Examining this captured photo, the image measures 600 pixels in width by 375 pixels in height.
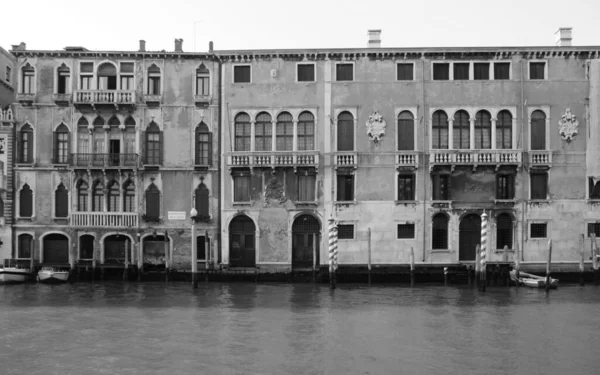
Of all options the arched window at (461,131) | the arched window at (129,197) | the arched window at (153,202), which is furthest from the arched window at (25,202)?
the arched window at (461,131)

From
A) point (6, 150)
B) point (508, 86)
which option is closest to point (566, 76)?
point (508, 86)

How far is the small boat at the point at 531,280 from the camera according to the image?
2564cm

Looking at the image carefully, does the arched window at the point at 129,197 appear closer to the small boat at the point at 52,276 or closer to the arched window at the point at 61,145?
the arched window at the point at 61,145

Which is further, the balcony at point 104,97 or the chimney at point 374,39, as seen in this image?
the chimney at point 374,39

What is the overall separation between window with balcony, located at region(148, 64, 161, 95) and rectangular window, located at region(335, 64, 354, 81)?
8.62m

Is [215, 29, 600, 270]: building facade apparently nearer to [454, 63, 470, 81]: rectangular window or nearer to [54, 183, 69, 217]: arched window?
[454, 63, 470, 81]: rectangular window

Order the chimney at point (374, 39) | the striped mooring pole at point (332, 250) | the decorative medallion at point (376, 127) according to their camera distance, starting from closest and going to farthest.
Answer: the striped mooring pole at point (332, 250) < the decorative medallion at point (376, 127) < the chimney at point (374, 39)

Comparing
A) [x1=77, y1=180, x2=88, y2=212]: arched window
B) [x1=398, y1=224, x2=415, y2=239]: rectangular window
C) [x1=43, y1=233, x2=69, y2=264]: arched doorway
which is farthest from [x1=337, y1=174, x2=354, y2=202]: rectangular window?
[x1=43, y1=233, x2=69, y2=264]: arched doorway

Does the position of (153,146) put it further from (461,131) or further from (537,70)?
(537,70)

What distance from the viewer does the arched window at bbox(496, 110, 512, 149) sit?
93.4ft

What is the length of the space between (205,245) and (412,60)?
13160 mm

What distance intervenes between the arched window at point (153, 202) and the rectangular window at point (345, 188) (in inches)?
343

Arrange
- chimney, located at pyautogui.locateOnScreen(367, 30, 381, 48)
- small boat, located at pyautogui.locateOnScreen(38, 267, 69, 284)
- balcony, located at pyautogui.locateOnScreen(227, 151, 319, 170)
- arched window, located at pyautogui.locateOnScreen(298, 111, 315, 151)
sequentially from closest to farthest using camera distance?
small boat, located at pyautogui.locateOnScreen(38, 267, 69, 284), balcony, located at pyautogui.locateOnScreen(227, 151, 319, 170), arched window, located at pyautogui.locateOnScreen(298, 111, 315, 151), chimney, located at pyautogui.locateOnScreen(367, 30, 381, 48)

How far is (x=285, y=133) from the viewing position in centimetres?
2888
